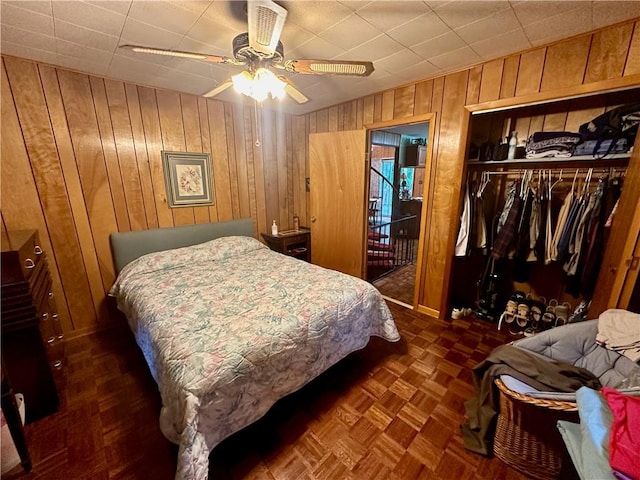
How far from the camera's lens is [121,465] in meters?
1.32

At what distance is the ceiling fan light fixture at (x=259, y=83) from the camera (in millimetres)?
1521

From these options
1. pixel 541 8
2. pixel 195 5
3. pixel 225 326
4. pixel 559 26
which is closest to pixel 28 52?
pixel 195 5

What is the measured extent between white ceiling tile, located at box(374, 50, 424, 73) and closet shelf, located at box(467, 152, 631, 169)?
1005 millimetres

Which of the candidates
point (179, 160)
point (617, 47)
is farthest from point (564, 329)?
point (179, 160)

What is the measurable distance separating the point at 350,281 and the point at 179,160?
7.25 feet

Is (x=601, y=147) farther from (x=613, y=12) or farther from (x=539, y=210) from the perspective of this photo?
(x=613, y=12)

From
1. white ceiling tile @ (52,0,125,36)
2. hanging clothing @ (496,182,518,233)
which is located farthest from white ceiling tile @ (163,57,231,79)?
hanging clothing @ (496,182,518,233)

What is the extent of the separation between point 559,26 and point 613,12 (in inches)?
8.9

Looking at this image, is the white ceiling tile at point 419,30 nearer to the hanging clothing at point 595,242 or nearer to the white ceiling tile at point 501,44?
the white ceiling tile at point 501,44

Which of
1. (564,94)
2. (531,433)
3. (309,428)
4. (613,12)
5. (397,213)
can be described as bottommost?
(309,428)

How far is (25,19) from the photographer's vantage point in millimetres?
1461

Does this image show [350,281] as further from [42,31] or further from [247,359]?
[42,31]

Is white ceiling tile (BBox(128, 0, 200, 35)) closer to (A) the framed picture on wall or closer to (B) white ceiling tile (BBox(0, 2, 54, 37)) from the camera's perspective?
(B) white ceiling tile (BBox(0, 2, 54, 37))

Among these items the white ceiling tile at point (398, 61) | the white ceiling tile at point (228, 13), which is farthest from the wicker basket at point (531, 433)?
the white ceiling tile at point (228, 13)
